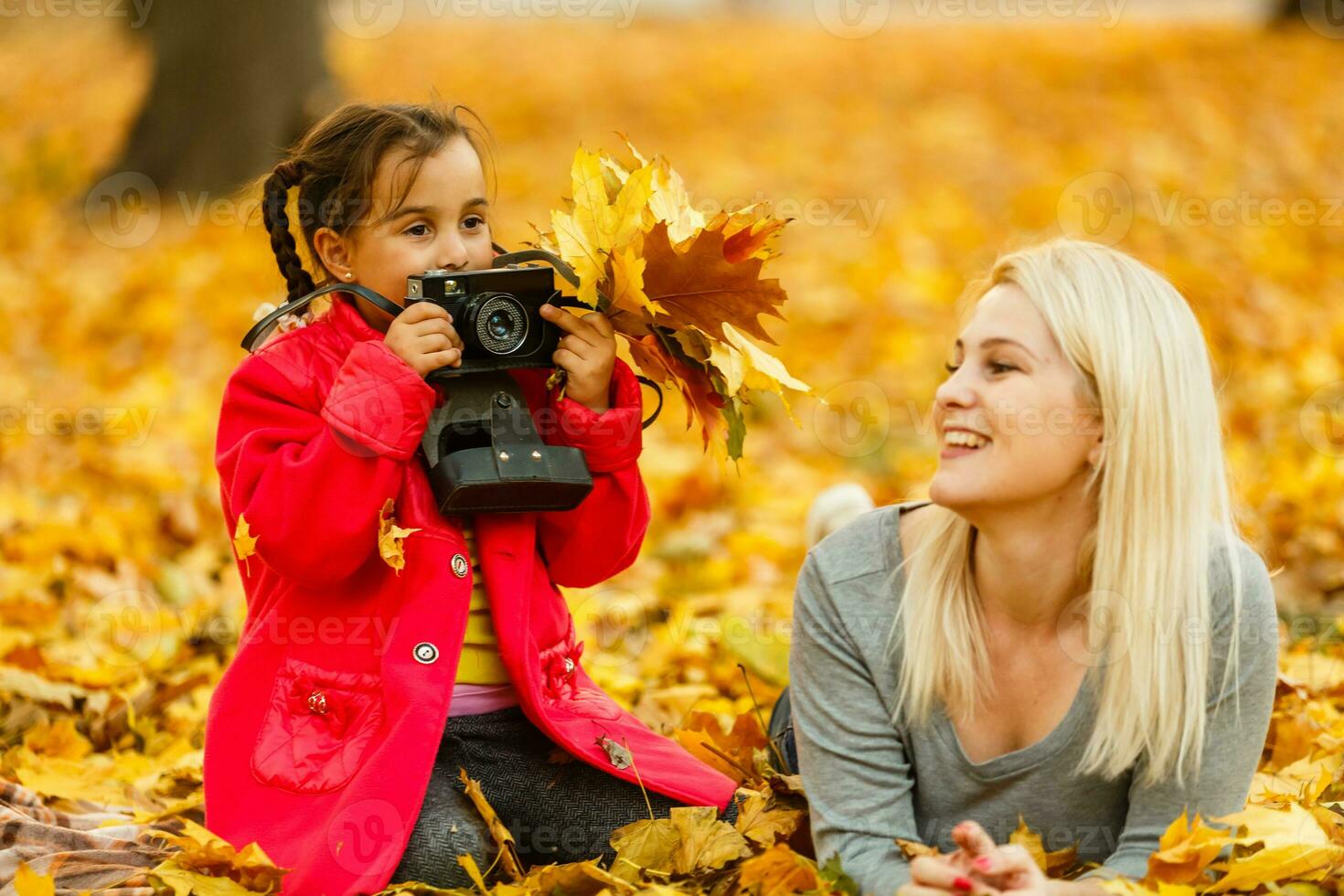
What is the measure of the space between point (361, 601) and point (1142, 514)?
1329 millimetres

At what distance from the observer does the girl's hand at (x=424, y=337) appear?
7.66ft

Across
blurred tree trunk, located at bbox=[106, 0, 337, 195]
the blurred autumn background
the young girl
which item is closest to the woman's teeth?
the blurred autumn background

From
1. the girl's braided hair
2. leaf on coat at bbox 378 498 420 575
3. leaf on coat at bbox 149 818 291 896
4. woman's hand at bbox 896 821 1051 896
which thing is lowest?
leaf on coat at bbox 149 818 291 896

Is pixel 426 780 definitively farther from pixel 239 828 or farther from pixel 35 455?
pixel 35 455

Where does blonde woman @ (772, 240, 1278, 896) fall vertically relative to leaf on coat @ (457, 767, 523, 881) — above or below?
above

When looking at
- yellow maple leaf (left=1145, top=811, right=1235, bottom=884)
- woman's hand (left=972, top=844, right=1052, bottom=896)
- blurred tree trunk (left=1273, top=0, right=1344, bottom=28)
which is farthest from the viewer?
blurred tree trunk (left=1273, top=0, right=1344, bottom=28)

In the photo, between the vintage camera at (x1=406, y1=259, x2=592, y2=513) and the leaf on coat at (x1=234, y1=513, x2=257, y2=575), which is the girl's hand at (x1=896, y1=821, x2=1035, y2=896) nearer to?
the vintage camera at (x1=406, y1=259, x2=592, y2=513)

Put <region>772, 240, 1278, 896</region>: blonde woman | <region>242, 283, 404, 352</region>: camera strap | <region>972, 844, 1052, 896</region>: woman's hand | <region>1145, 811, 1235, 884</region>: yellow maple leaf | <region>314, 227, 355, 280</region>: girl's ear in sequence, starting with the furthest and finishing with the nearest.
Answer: <region>314, 227, 355, 280</region>: girl's ear → <region>242, 283, 404, 352</region>: camera strap → <region>772, 240, 1278, 896</region>: blonde woman → <region>1145, 811, 1235, 884</region>: yellow maple leaf → <region>972, 844, 1052, 896</region>: woman's hand

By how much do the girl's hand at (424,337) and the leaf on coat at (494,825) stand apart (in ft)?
2.41

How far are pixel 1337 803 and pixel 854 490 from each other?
4.80 feet

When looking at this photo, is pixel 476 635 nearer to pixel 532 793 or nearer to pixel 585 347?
pixel 532 793

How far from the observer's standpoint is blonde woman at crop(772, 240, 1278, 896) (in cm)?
224

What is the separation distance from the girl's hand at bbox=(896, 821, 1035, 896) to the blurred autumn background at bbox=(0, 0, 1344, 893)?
259mm

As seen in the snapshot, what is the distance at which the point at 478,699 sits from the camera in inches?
102
